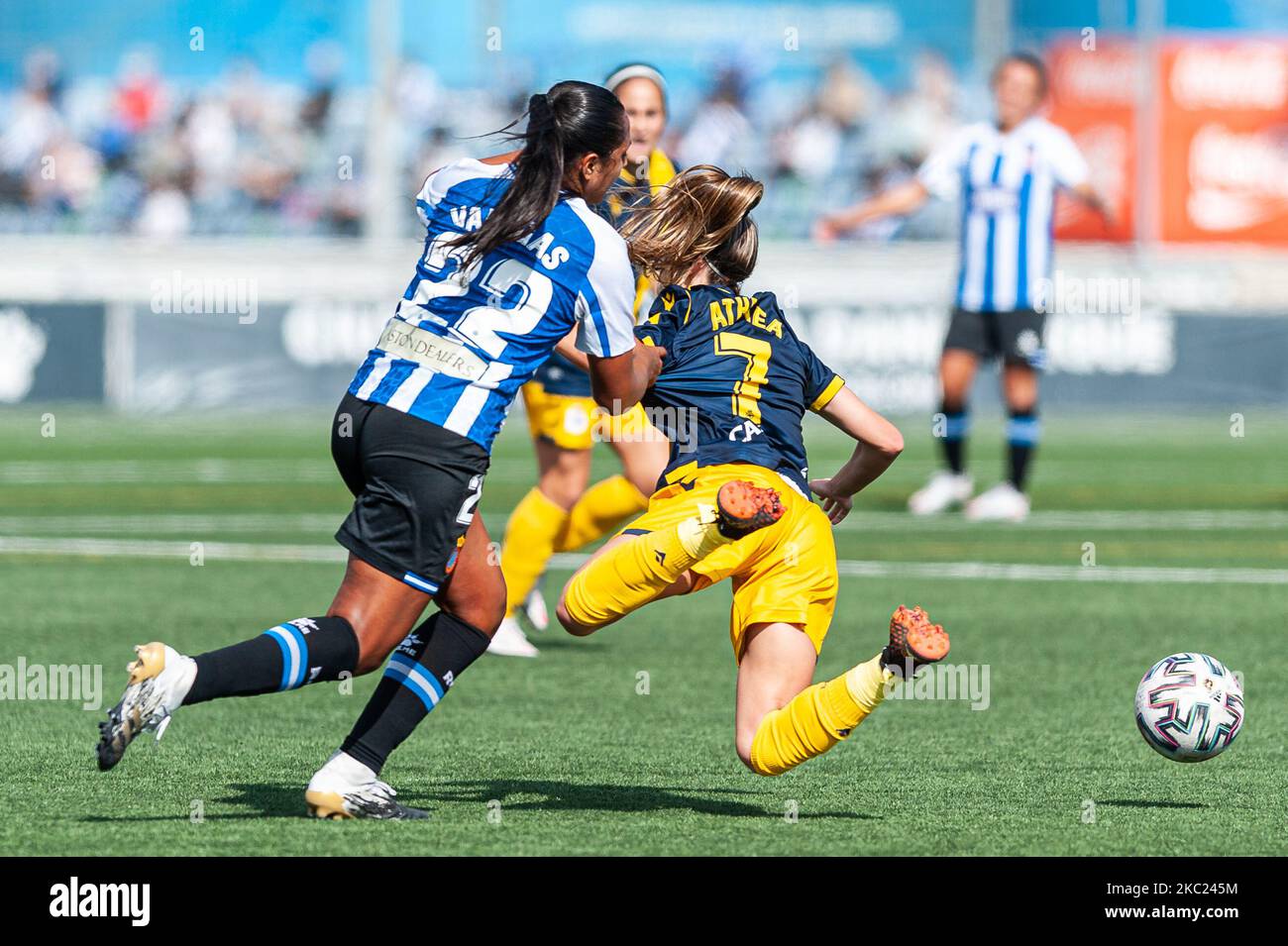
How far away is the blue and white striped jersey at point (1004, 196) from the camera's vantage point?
14.7 meters

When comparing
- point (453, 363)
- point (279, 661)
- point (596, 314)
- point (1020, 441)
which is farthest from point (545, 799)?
point (1020, 441)

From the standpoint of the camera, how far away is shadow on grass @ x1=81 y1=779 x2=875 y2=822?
5438 millimetres

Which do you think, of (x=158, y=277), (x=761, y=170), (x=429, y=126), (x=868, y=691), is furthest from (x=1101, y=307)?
(x=868, y=691)

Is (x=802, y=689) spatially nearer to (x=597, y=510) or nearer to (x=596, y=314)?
(x=596, y=314)

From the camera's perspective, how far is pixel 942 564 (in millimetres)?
11562

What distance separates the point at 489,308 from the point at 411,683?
3.20ft

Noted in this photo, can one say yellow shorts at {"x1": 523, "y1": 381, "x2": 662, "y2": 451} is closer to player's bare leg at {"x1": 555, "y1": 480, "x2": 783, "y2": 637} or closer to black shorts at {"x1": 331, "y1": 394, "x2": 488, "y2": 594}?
player's bare leg at {"x1": 555, "y1": 480, "x2": 783, "y2": 637}

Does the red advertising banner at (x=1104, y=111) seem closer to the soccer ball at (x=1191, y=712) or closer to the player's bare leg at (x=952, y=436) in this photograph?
the player's bare leg at (x=952, y=436)

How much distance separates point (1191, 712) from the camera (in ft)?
19.2

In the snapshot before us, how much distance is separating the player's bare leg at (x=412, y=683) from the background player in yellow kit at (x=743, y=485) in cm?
25

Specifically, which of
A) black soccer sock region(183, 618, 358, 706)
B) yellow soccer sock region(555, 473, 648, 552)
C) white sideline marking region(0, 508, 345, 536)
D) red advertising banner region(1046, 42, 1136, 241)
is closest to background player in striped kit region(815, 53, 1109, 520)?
white sideline marking region(0, 508, 345, 536)

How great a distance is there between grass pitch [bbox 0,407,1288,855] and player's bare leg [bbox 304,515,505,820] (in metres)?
0.10
